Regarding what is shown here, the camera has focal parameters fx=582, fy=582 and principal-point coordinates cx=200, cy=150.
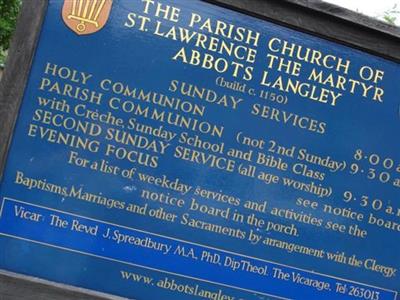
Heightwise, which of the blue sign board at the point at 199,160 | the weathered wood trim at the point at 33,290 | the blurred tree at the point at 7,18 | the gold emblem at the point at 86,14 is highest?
the blurred tree at the point at 7,18

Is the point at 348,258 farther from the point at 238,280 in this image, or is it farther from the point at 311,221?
the point at 238,280

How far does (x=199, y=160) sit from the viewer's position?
10.6 ft

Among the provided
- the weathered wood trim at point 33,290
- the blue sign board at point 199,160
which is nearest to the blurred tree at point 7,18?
the blue sign board at point 199,160

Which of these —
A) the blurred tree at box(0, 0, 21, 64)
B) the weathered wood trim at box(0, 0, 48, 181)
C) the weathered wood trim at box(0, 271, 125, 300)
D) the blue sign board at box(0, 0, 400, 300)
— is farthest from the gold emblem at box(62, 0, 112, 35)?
the blurred tree at box(0, 0, 21, 64)

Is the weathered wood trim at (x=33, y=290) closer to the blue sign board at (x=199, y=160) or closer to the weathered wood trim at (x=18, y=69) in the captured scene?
the blue sign board at (x=199, y=160)

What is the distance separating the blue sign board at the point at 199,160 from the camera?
3.15 metres

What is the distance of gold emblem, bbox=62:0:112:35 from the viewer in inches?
123

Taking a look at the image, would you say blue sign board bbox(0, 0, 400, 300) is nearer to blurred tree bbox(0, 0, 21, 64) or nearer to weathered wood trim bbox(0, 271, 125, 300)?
weathered wood trim bbox(0, 271, 125, 300)

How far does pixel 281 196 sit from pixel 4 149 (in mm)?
1551

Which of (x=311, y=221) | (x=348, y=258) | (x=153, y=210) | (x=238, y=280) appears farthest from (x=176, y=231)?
(x=348, y=258)

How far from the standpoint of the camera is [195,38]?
3.22 m

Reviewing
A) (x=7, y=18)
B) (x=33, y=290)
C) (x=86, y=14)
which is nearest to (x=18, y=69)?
(x=86, y=14)

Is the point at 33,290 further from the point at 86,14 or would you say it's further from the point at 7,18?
the point at 7,18

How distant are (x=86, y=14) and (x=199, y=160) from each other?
1002 mm
